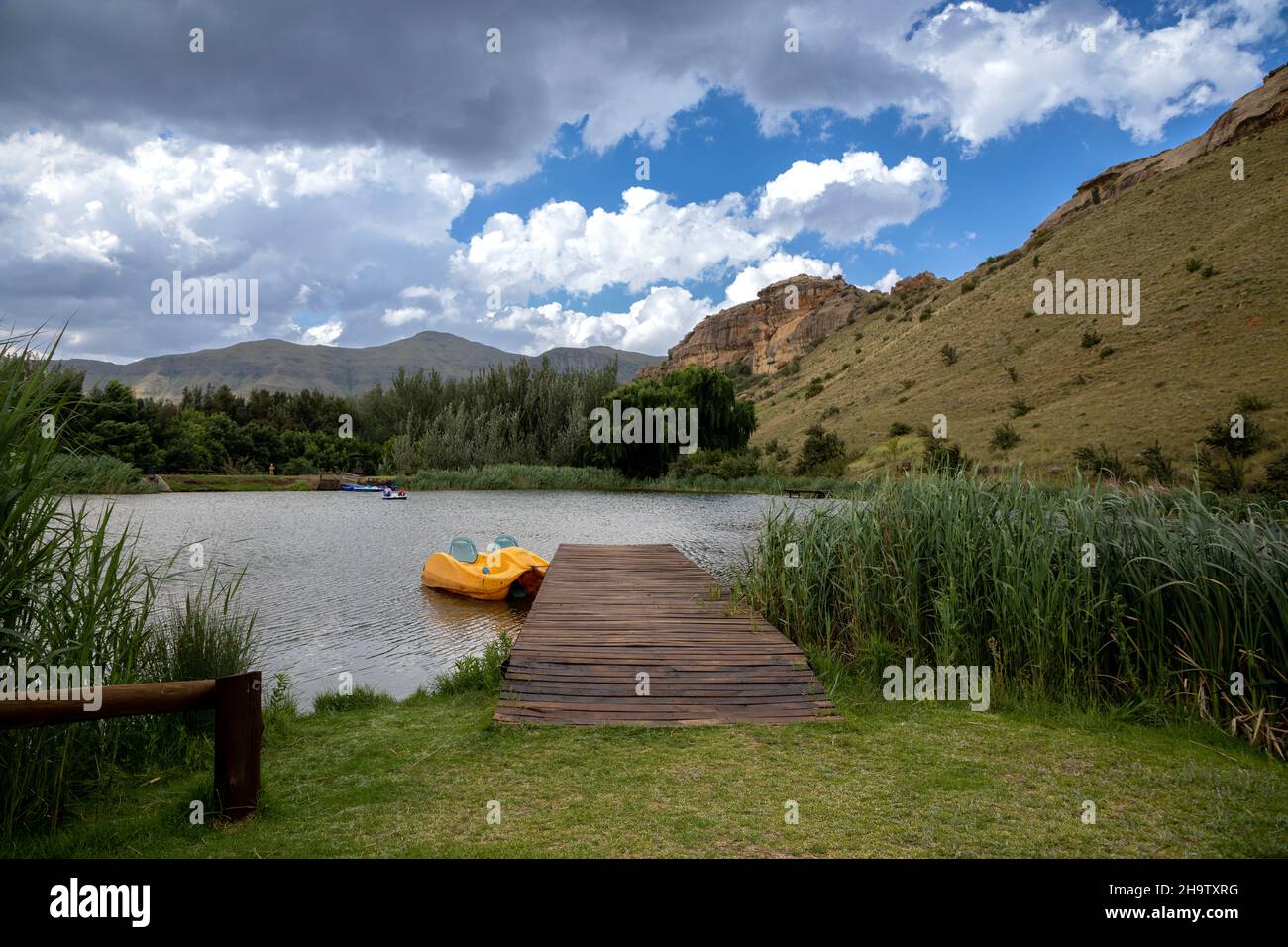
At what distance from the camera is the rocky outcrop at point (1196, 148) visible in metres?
46.8

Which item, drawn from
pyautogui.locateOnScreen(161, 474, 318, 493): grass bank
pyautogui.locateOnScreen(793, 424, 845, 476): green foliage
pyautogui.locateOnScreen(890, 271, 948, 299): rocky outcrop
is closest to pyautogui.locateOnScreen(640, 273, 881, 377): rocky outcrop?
pyautogui.locateOnScreen(890, 271, 948, 299): rocky outcrop

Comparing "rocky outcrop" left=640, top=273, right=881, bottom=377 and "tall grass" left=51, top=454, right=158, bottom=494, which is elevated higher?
"rocky outcrop" left=640, top=273, right=881, bottom=377

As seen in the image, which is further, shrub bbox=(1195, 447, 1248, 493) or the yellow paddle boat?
shrub bbox=(1195, 447, 1248, 493)

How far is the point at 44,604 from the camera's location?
354 cm

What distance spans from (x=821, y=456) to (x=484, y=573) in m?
30.3

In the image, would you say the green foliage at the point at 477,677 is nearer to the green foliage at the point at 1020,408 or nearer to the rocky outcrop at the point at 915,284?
the green foliage at the point at 1020,408

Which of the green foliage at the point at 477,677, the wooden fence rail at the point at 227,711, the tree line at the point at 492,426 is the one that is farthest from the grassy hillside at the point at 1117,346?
the wooden fence rail at the point at 227,711

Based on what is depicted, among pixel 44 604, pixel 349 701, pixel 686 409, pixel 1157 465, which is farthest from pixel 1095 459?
pixel 44 604

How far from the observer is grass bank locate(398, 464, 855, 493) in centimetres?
3762

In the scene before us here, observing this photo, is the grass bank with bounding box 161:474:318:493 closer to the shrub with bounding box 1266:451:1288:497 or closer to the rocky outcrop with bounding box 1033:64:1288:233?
the shrub with bounding box 1266:451:1288:497

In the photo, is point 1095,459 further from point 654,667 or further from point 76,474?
point 76,474

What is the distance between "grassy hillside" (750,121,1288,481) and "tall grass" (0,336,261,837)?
19.8 metres

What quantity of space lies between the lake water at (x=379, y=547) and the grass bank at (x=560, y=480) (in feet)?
7.82
